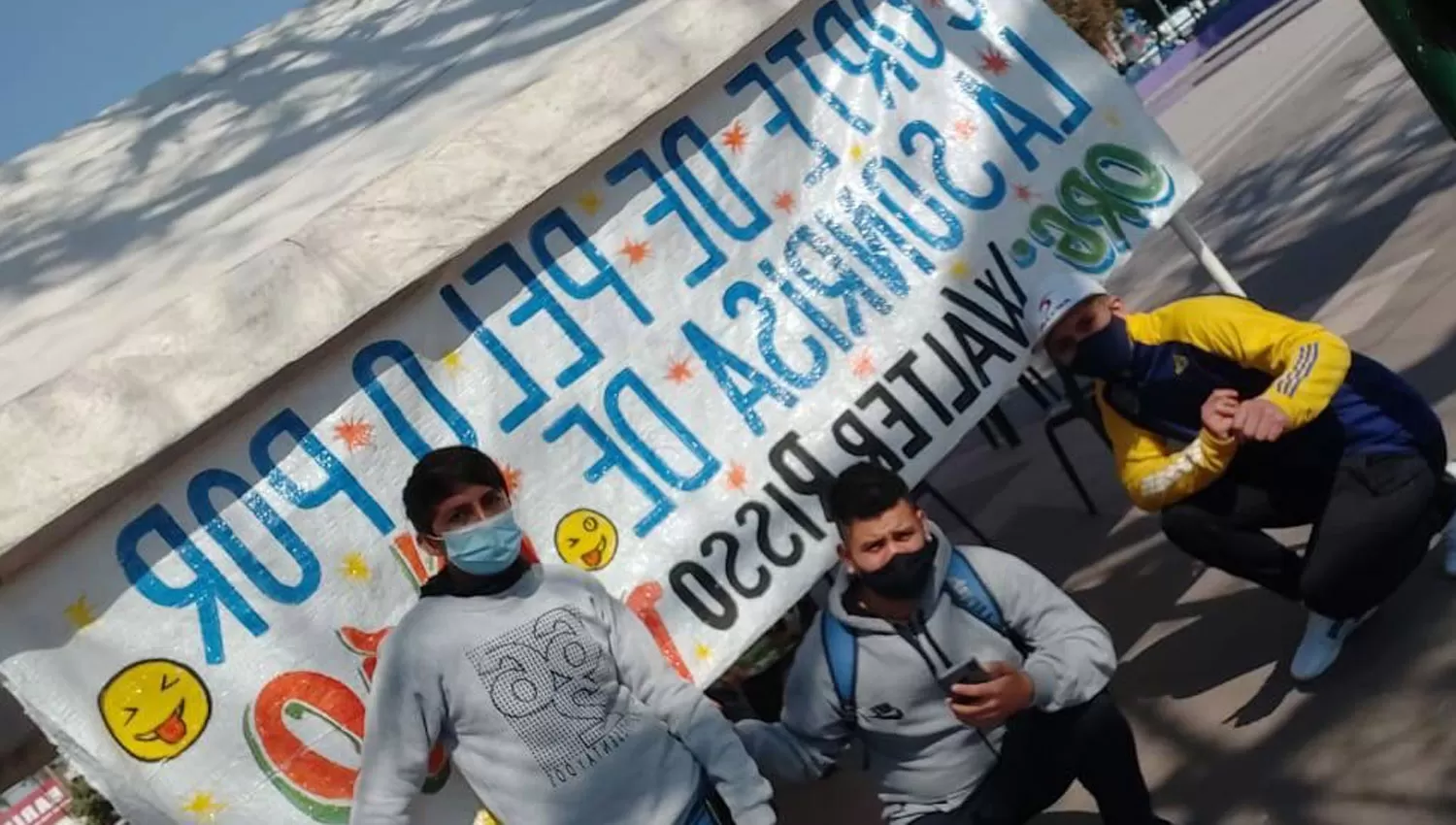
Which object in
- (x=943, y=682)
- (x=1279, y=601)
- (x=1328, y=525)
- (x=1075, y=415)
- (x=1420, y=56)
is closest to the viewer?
(x=1420, y=56)

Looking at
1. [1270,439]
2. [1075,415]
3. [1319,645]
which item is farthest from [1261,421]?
[1075,415]

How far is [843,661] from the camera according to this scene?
293 cm

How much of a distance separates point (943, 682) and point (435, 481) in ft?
3.52

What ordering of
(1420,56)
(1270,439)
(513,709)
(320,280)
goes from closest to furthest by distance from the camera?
1. (1420,56)
2. (513,709)
3. (320,280)
4. (1270,439)

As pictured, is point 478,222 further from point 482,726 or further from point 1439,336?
point 1439,336

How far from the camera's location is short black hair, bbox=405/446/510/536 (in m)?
2.80

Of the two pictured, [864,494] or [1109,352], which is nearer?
[864,494]

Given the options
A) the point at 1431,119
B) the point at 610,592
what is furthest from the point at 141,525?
the point at 1431,119

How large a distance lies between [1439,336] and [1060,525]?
5.37ft

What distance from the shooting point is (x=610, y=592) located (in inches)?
132

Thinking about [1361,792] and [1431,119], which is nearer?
[1361,792]

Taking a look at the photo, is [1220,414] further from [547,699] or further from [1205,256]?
[547,699]

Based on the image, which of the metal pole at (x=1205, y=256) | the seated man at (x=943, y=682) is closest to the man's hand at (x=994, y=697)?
the seated man at (x=943, y=682)

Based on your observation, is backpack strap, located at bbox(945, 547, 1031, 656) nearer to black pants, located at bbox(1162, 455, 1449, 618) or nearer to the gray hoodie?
the gray hoodie
